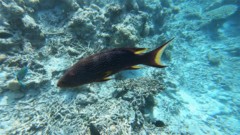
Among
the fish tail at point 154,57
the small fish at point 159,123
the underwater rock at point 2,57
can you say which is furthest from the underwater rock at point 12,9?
the small fish at point 159,123

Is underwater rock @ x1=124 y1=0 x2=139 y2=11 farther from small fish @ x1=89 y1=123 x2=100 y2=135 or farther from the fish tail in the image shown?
the fish tail

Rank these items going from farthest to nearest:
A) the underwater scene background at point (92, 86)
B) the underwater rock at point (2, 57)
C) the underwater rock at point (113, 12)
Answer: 1. the underwater rock at point (113, 12)
2. the underwater rock at point (2, 57)
3. the underwater scene background at point (92, 86)

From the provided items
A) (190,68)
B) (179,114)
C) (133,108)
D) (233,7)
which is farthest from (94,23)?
(233,7)

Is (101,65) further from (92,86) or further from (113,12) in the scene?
(113,12)

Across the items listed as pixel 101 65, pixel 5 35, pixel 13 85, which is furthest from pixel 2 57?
pixel 101 65

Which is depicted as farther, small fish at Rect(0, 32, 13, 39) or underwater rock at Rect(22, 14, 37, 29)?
underwater rock at Rect(22, 14, 37, 29)

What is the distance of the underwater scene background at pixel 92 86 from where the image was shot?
161 inches

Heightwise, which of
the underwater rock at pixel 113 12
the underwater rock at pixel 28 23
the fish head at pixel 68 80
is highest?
the underwater rock at pixel 113 12

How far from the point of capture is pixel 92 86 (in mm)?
4797

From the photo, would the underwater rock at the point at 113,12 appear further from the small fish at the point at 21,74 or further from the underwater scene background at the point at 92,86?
the small fish at the point at 21,74

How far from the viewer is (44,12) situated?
6266 mm

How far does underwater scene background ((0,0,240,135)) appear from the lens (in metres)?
4.09

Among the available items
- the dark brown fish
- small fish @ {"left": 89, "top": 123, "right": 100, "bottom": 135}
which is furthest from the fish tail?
small fish @ {"left": 89, "top": 123, "right": 100, "bottom": 135}

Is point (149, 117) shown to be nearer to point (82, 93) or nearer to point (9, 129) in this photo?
point (82, 93)
